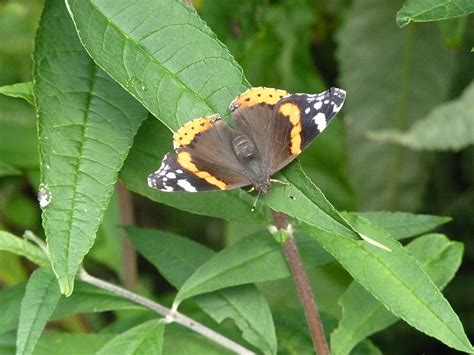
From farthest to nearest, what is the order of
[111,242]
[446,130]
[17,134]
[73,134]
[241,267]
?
[111,242] < [17,134] < [446,130] < [241,267] < [73,134]

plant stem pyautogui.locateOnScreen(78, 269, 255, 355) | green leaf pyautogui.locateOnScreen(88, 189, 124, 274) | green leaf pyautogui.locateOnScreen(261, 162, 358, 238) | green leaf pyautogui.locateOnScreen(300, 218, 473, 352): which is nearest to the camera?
green leaf pyautogui.locateOnScreen(261, 162, 358, 238)

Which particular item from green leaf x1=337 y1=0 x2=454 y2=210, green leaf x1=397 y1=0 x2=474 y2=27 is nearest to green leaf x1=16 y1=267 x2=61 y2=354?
green leaf x1=397 y1=0 x2=474 y2=27

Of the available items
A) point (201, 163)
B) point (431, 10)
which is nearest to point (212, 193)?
point (201, 163)

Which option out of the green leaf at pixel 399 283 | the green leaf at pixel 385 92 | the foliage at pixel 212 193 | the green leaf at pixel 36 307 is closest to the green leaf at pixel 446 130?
the foliage at pixel 212 193

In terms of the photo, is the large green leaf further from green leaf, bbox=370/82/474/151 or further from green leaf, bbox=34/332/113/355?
green leaf, bbox=370/82/474/151

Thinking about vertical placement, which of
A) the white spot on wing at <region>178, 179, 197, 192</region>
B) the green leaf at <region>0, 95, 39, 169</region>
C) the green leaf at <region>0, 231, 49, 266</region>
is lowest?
the green leaf at <region>0, 95, 39, 169</region>

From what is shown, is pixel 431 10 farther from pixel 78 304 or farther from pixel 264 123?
pixel 78 304
